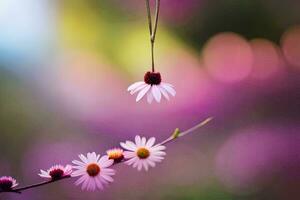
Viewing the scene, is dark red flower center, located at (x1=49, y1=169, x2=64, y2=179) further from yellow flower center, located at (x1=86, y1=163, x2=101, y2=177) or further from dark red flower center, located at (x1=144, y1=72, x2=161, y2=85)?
dark red flower center, located at (x1=144, y1=72, x2=161, y2=85)

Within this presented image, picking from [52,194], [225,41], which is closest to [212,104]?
[225,41]

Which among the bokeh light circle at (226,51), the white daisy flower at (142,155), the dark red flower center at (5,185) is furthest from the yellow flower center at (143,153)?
the bokeh light circle at (226,51)

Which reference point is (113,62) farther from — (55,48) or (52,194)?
(52,194)

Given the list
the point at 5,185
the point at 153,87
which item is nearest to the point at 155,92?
the point at 153,87

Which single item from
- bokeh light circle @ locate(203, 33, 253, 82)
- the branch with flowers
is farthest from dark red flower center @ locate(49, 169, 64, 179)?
bokeh light circle @ locate(203, 33, 253, 82)

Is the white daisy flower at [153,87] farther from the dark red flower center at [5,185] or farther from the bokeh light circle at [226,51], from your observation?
the bokeh light circle at [226,51]

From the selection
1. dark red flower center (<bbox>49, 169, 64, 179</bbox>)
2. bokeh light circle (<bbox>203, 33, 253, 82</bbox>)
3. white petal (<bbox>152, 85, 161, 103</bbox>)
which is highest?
bokeh light circle (<bbox>203, 33, 253, 82</bbox>)
